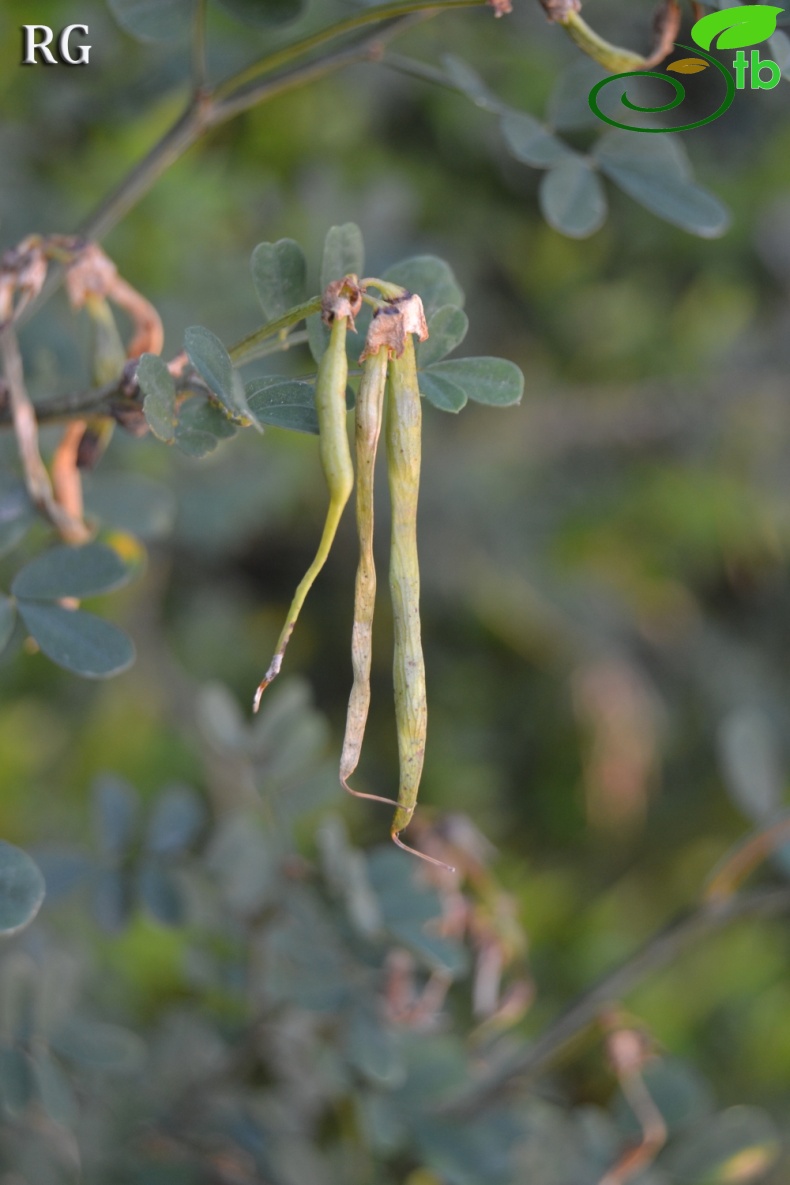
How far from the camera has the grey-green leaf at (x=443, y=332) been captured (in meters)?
0.37

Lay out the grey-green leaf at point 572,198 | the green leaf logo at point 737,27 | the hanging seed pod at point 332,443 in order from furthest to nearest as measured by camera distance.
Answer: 1. the grey-green leaf at point 572,198
2. the green leaf logo at point 737,27
3. the hanging seed pod at point 332,443

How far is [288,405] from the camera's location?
1.13 ft

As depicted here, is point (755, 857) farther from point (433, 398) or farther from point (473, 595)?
point (473, 595)

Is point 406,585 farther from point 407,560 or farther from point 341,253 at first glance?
point 341,253

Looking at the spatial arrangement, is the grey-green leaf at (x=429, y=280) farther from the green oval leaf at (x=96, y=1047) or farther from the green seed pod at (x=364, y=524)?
the green oval leaf at (x=96, y=1047)

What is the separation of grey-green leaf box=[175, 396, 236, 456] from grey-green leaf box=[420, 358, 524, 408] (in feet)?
0.23

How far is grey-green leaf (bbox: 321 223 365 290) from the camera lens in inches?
14.2

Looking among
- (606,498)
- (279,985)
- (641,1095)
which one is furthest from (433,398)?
(606,498)

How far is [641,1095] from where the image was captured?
66 centimetres

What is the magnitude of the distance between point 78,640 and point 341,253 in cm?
19

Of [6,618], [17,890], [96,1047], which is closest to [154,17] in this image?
[6,618]

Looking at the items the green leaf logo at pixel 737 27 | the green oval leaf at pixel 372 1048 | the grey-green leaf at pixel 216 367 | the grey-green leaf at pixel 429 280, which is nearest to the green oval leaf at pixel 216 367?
the grey-green leaf at pixel 216 367

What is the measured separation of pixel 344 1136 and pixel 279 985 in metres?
0.17

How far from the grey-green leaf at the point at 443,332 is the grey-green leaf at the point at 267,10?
0.21 meters
